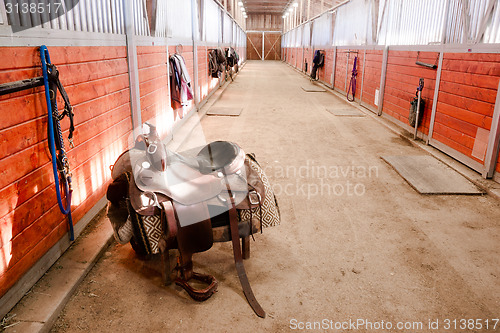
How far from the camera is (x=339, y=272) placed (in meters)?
2.26

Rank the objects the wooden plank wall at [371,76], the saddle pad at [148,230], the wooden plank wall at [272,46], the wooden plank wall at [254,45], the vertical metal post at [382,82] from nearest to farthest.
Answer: the saddle pad at [148,230]
the vertical metal post at [382,82]
the wooden plank wall at [371,76]
the wooden plank wall at [254,45]
the wooden plank wall at [272,46]

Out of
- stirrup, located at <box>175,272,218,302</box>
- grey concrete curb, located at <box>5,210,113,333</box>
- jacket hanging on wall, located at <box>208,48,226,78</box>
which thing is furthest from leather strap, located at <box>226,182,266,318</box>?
jacket hanging on wall, located at <box>208,48,226,78</box>

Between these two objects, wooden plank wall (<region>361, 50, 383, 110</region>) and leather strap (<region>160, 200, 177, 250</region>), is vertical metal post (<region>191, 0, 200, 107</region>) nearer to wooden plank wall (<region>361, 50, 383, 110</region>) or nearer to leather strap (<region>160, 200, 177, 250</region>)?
wooden plank wall (<region>361, 50, 383, 110</region>)

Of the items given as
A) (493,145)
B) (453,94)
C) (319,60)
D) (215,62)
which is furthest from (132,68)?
(319,60)

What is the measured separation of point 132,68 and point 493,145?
12.1ft

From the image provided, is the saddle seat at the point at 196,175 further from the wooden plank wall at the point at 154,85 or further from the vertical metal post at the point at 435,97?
the vertical metal post at the point at 435,97

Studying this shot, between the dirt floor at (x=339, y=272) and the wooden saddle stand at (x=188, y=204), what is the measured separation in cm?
15

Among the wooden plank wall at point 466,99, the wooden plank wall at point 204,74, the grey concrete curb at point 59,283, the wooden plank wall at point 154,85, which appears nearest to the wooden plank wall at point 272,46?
the wooden plank wall at point 204,74

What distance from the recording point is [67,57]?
7.68ft

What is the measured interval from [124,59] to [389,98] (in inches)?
206

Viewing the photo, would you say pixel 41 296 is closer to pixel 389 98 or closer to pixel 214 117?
pixel 214 117

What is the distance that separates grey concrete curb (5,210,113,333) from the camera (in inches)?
67.8

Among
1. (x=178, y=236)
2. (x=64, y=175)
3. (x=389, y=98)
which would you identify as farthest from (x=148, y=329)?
(x=389, y=98)

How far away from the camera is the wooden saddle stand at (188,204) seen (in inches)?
74.7
